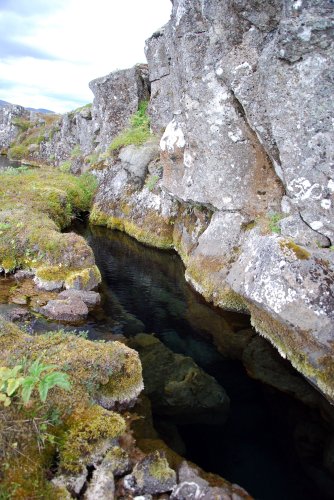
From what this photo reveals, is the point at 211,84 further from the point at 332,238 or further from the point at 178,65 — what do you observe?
the point at 332,238

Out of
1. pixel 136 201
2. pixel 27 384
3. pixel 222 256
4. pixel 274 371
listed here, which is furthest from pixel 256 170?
pixel 27 384

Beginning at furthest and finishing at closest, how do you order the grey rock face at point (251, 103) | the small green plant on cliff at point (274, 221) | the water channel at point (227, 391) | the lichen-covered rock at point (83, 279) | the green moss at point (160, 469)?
the lichen-covered rock at point (83, 279), the small green plant on cliff at point (274, 221), the grey rock face at point (251, 103), the water channel at point (227, 391), the green moss at point (160, 469)

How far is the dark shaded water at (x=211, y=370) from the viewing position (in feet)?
23.7

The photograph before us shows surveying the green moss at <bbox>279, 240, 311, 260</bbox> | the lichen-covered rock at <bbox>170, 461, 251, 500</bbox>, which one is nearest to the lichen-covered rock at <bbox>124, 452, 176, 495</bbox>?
the lichen-covered rock at <bbox>170, 461, 251, 500</bbox>

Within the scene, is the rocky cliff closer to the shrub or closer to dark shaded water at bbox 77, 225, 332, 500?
dark shaded water at bbox 77, 225, 332, 500

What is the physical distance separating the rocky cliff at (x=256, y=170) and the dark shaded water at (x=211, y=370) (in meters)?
1.03

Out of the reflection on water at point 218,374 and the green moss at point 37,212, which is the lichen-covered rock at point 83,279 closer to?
the reflection on water at point 218,374

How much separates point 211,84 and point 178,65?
2453 millimetres

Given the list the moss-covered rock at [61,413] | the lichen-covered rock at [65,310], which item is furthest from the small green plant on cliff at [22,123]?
the moss-covered rock at [61,413]

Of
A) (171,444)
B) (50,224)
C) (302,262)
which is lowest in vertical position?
(171,444)

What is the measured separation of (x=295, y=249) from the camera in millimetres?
9984

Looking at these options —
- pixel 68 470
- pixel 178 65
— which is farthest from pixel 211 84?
pixel 68 470

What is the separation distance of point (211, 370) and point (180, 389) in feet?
4.74

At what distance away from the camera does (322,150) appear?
10.5 m
